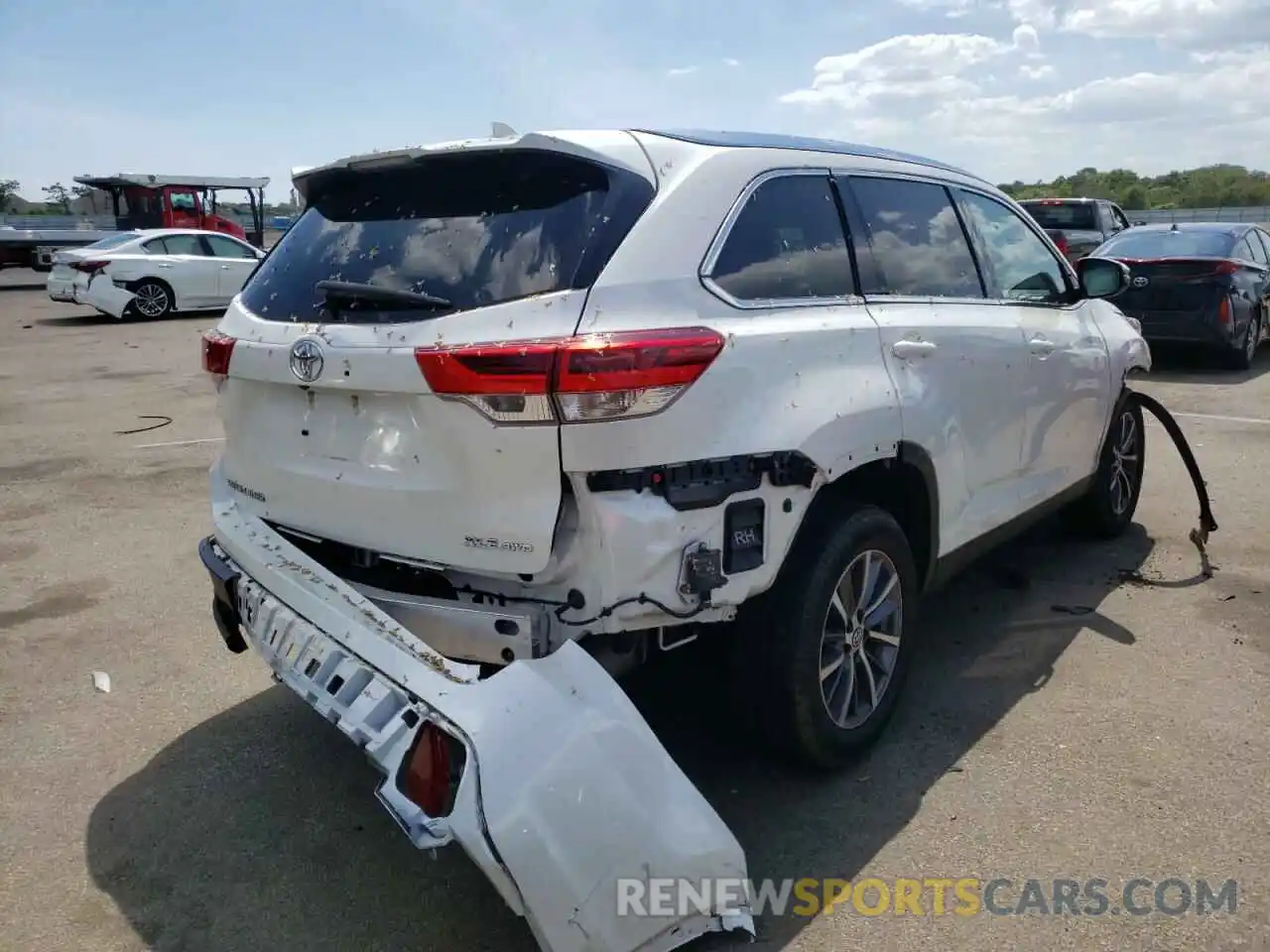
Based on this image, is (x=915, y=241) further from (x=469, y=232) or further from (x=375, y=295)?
(x=375, y=295)

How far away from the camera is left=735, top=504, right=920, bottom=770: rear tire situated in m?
2.98

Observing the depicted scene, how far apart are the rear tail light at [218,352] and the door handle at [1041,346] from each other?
306 cm

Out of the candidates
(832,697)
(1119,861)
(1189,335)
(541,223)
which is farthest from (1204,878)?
(1189,335)

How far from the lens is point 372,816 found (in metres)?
3.19

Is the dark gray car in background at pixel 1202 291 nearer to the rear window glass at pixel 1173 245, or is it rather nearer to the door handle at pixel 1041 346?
the rear window glass at pixel 1173 245

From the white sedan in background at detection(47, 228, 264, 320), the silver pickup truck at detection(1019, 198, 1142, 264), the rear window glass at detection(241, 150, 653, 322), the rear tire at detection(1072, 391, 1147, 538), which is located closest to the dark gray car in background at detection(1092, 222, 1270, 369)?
the silver pickup truck at detection(1019, 198, 1142, 264)

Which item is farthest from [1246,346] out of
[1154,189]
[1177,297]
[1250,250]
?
[1154,189]

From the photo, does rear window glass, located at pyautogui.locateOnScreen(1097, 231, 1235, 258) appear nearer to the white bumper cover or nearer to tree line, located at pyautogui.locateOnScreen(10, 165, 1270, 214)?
the white bumper cover

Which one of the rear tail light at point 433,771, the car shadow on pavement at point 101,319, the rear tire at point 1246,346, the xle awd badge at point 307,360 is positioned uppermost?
the xle awd badge at point 307,360

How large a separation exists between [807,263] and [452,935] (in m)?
2.18

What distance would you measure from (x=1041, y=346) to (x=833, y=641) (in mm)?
1875

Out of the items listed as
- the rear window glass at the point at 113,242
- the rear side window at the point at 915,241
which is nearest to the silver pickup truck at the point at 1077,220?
the rear side window at the point at 915,241

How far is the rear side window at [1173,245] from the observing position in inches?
431

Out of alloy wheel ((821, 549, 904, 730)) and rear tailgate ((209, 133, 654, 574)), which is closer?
rear tailgate ((209, 133, 654, 574))
